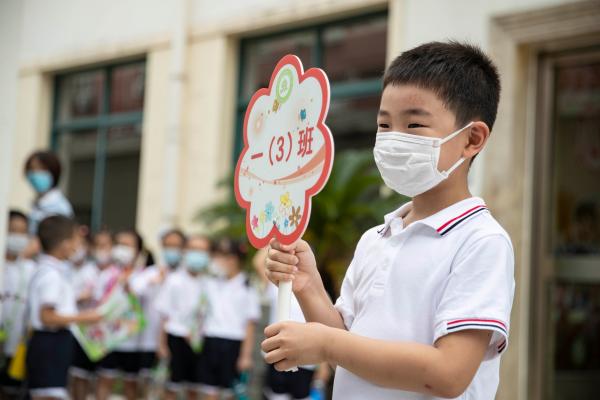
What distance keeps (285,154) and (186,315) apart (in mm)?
5611

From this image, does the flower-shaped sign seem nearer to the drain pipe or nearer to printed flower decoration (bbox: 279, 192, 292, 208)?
printed flower decoration (bbox: 279, 192, 292, 208)

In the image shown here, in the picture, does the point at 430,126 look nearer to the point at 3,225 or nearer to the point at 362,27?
the point at 3,225

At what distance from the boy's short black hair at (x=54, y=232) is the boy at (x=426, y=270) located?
3.46 metres

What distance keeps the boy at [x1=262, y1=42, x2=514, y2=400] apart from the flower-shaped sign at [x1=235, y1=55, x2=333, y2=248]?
9 centimetres

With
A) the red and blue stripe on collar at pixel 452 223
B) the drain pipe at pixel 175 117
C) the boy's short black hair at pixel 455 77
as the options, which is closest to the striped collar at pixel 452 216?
the red and blue stripe on collar at pixel 452 223

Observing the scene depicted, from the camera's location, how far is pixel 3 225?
3936 millimetres

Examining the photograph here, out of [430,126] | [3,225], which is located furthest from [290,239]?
[3,225]

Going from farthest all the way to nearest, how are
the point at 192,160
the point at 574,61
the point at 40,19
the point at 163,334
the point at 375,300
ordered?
the point at 40,19 → the point at 192,160 → the point at 163,334 → the point at 574,61 → the point at 375,300

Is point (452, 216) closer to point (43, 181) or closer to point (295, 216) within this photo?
point (295, 216)

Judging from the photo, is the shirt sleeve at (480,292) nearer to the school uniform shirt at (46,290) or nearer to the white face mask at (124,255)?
the school uniform shirt at (46,290)

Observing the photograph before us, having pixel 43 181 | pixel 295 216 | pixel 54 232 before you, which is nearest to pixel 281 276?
pixel 295 216

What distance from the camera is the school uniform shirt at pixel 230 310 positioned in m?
7.34

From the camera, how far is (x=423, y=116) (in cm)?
178

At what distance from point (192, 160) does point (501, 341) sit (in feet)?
29.3
